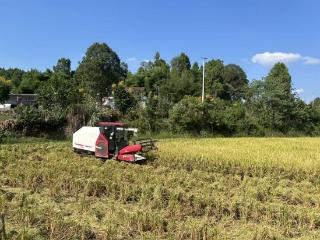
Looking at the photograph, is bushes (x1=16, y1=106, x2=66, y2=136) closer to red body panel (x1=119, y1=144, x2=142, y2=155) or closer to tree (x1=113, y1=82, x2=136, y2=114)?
tree (x1=113, y1=82, x2=136, y2=114)

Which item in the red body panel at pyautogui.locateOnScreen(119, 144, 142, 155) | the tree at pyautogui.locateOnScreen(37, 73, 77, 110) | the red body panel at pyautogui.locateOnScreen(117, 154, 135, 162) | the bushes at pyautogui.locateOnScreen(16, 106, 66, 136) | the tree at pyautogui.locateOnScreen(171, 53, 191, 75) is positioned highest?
the tree at pyautogui.locateOnScreen(171, 53, 191, 75)

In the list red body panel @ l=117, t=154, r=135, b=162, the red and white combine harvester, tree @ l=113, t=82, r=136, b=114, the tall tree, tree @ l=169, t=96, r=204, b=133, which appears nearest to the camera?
red body panel @ l=117, t=154, r=135, b=162

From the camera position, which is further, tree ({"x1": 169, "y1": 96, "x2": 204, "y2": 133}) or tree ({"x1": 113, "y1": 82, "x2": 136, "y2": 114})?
tree ({"x1": 113, "y1": 82, "x2": 136, "y2": 114})

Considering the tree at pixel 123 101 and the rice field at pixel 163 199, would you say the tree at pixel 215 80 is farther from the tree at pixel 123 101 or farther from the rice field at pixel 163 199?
the rice field at pixel 163 199

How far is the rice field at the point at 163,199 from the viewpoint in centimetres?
735

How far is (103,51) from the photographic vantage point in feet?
188

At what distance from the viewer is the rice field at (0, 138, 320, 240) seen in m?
7.35

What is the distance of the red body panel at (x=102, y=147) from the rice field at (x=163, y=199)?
106 centimetres

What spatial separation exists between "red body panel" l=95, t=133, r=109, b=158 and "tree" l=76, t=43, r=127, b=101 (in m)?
33.3

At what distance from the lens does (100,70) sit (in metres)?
54.0

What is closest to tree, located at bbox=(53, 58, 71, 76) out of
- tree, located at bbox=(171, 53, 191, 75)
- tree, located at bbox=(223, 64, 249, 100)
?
tree, located at bbox=(171, 53, 191, 75)

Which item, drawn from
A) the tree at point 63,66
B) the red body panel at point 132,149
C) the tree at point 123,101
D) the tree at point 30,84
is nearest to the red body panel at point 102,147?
the red body panel at point 132,149

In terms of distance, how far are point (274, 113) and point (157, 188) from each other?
2939 cm

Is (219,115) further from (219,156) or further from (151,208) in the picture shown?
(151,208)
